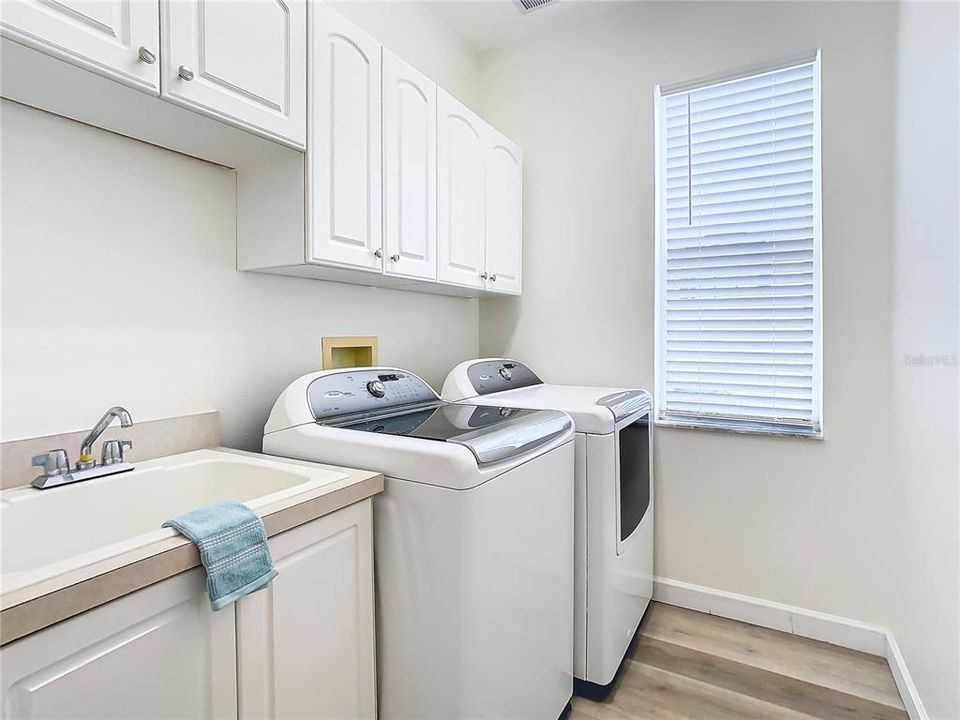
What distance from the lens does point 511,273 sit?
256 cm

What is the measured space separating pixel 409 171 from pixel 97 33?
0.96m

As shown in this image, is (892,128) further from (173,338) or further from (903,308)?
Result: (173,338)

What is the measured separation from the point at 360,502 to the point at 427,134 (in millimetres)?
1354

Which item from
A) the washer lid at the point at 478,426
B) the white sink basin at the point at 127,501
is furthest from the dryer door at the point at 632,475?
the white sink basin at the point at 127,501

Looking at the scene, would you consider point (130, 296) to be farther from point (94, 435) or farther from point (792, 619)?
point (792, 619)

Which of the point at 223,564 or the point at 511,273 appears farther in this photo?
the point at 511,273

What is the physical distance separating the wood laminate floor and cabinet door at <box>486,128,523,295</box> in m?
1.61

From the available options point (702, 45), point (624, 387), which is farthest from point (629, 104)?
point (624, 387)

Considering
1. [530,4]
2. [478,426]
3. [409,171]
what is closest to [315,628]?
[478,426]

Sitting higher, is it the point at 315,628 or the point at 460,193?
the point at 460,193

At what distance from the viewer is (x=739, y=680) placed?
6.09 feet

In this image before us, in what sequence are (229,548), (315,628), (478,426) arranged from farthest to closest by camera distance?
(478,426) → (315,628) → (229,548)

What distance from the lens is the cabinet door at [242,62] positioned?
3.76 ft

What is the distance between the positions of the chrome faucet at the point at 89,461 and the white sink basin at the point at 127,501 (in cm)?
2
